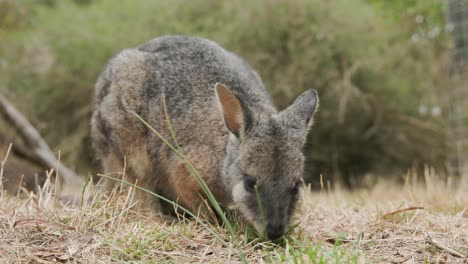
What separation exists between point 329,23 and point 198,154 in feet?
23.2

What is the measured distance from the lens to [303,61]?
10.9m

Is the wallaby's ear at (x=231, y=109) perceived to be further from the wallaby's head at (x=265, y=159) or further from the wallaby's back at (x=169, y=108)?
the wallaby's back at (x=169, y=108)

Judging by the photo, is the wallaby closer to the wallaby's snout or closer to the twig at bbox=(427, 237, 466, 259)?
the wallaby's snout

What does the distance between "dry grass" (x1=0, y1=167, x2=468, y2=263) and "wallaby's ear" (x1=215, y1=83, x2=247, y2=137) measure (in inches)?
27.5

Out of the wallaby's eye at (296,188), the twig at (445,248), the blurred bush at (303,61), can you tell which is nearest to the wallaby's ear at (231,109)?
the wallaby's eye at (296,188)

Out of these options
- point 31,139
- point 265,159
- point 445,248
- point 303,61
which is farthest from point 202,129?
point 303,61

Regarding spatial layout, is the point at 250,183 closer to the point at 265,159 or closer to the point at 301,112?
the point at 265,159

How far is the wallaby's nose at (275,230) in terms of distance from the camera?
12.1 ft

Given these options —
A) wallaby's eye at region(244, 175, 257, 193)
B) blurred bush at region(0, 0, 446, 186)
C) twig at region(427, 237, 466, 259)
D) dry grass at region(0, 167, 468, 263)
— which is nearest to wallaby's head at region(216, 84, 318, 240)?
wallaby's eye at region(244, 175, 257, 193)

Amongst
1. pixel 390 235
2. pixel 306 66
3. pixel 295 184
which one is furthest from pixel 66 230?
pixel 306 66

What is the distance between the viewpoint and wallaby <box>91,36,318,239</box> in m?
3.88

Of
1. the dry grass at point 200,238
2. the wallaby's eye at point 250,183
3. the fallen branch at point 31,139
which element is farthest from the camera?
the fallen branch at point 31,139

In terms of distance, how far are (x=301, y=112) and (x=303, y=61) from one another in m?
6.85

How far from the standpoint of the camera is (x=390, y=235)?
3.96m
